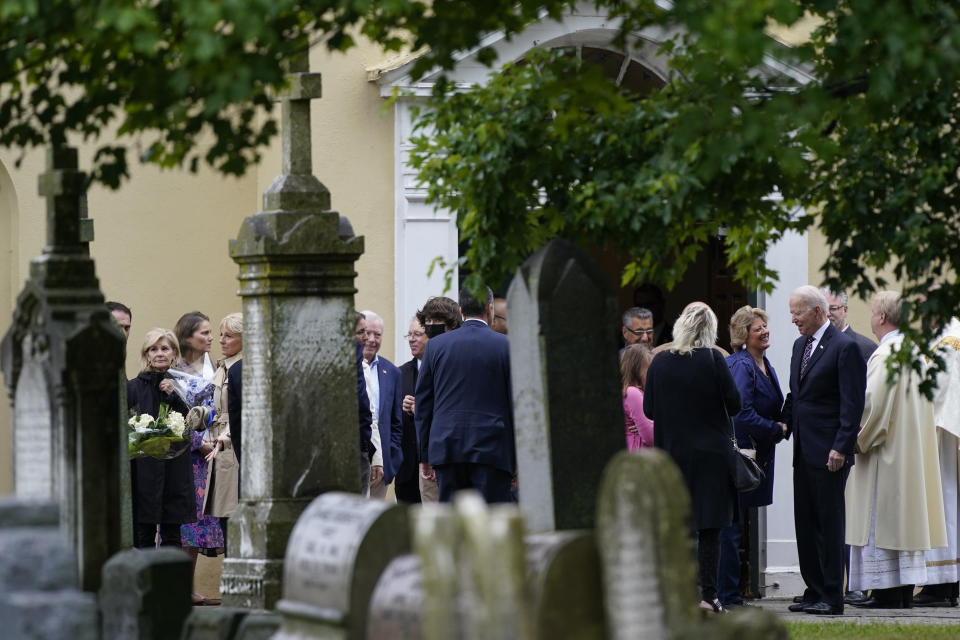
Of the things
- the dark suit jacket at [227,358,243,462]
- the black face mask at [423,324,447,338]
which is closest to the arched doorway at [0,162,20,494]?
the black face mask at [423,324,447,338]

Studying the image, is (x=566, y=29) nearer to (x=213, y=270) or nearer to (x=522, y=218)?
(x=213, y=270)

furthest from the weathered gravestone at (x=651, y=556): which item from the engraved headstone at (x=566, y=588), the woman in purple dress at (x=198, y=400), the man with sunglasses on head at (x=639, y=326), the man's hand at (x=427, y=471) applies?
the man with sunglasses on head at (x=639, y=326)

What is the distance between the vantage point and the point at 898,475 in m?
12.5

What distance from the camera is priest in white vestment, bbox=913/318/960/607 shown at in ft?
41.7

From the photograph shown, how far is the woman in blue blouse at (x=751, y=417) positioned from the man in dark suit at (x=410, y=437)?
212 cm

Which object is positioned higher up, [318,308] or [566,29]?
[566,29]

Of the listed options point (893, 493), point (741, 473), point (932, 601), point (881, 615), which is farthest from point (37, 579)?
point (932, 601)

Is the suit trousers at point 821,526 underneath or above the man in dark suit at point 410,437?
underneath

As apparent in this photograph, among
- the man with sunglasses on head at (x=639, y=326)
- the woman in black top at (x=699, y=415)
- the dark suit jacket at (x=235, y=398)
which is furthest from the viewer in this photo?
the man with sunglasses on head at (x=639, y=326)

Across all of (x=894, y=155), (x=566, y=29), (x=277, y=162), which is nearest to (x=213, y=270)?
(x=277, y=162)

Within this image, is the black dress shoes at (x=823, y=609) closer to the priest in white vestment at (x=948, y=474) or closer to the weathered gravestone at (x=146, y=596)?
the priest in white vestment at (x=948, y=474)

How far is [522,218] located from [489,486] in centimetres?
263

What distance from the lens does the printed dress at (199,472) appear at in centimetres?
1184

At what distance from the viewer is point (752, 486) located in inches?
444
